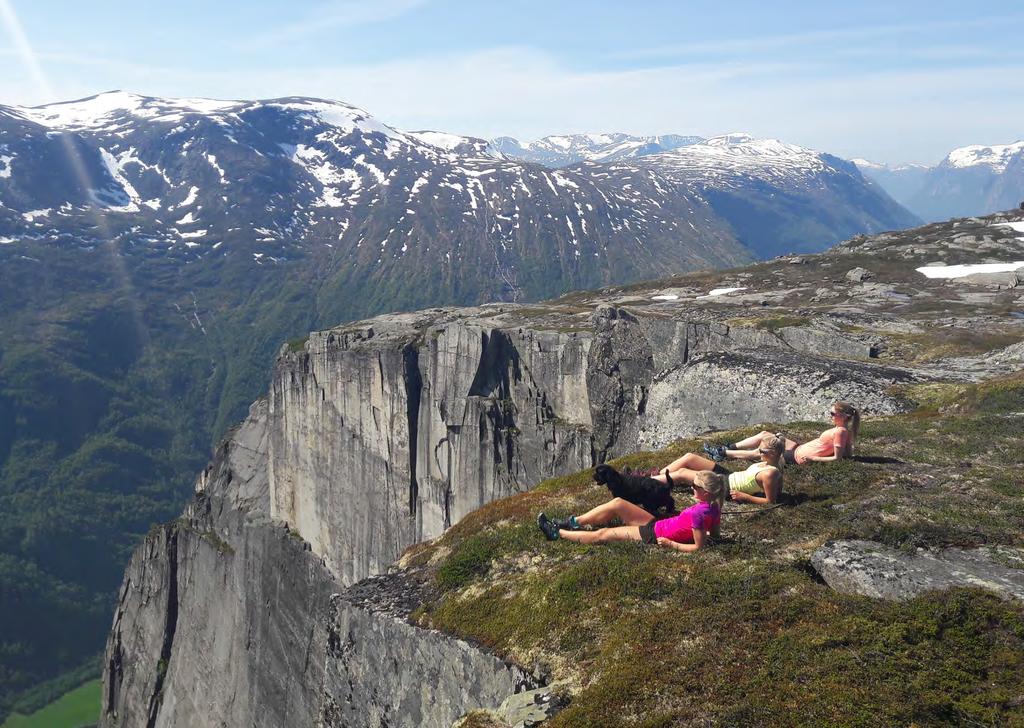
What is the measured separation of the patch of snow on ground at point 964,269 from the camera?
264 ft

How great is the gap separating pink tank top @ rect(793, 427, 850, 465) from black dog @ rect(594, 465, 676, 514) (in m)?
5.12

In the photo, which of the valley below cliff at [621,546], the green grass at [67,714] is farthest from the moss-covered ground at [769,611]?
the green grass at [67,714]

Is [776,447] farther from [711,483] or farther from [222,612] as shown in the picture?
[222,612]

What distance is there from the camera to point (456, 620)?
14.9m

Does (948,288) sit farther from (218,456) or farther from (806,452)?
(218,456)

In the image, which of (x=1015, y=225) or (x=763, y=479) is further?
(x=1015, y=225)

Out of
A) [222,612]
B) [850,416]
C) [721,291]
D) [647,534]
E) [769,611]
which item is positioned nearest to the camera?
[769,611]

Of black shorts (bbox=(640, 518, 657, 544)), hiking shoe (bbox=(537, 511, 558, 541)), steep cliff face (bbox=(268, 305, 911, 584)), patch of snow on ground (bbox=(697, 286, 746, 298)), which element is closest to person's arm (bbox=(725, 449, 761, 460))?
black shorts (bbox=(640, 518, 657, 544))

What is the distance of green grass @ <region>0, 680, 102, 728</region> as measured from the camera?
5472 inches

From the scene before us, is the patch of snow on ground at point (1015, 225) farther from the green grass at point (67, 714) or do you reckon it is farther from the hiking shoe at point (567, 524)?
the green grass at point (67, 714)

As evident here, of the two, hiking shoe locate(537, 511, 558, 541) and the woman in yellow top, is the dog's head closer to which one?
hiking shoe locate(537, 511, 558, 541)

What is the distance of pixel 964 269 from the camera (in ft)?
271

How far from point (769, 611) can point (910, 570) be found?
302cm

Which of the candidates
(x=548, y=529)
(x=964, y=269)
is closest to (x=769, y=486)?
(x=548, y=529)
